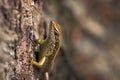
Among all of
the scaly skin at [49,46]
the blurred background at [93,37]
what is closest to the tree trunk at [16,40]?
the scaly skin at [49,46]

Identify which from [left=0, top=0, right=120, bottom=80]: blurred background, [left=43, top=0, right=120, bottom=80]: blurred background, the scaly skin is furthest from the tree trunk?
[left=43, top=0, right=120, bottom=80]: blurred background

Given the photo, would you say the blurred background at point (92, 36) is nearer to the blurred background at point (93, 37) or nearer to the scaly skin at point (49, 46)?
the blurred background at point (93, 37)

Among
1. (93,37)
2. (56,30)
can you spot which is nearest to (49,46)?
(56,30)

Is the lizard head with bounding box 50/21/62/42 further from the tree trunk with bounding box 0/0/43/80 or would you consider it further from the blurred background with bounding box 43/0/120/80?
the blurred background with bounding box 43/0/120/80

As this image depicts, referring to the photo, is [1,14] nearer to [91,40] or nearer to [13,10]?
[13,10]

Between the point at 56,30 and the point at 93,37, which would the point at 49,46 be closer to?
the point at 56,30

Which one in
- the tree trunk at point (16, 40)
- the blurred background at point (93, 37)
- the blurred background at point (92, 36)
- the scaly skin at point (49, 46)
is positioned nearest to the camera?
the tree trunk at point (16, 40)
